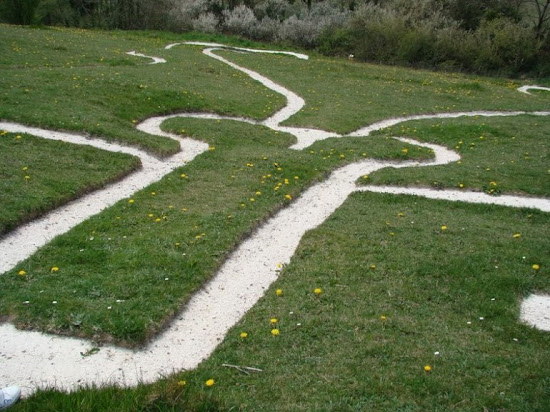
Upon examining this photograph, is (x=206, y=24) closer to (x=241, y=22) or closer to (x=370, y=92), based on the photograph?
(x=241, y=22)

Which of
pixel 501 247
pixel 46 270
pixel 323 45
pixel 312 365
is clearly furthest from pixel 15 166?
pixel 323 45

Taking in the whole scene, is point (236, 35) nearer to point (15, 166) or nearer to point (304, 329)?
point (15, 166)

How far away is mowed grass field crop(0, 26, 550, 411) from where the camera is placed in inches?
246

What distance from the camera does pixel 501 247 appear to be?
1064 cm

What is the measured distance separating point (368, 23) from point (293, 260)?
37.2 m

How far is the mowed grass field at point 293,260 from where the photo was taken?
6243 millimetres

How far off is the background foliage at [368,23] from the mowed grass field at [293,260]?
2185 cm

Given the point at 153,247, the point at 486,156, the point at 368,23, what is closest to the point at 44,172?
the point at 153,247

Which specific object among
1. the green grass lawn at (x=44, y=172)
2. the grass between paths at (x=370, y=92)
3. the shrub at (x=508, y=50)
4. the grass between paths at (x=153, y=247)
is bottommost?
the grass between paths at (x=153, y=247)

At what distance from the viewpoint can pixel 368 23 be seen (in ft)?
138

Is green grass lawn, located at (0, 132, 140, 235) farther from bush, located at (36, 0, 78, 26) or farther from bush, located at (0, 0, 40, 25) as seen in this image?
bush, located at (36, 0, 78, 26)

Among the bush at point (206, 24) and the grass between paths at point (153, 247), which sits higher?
the bush at point (206, 24)

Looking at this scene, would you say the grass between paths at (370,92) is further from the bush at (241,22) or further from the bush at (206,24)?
the bush at (206,24)

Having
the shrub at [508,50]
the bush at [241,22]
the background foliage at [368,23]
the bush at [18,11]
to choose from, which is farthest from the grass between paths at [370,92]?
the bush at [18,11]
